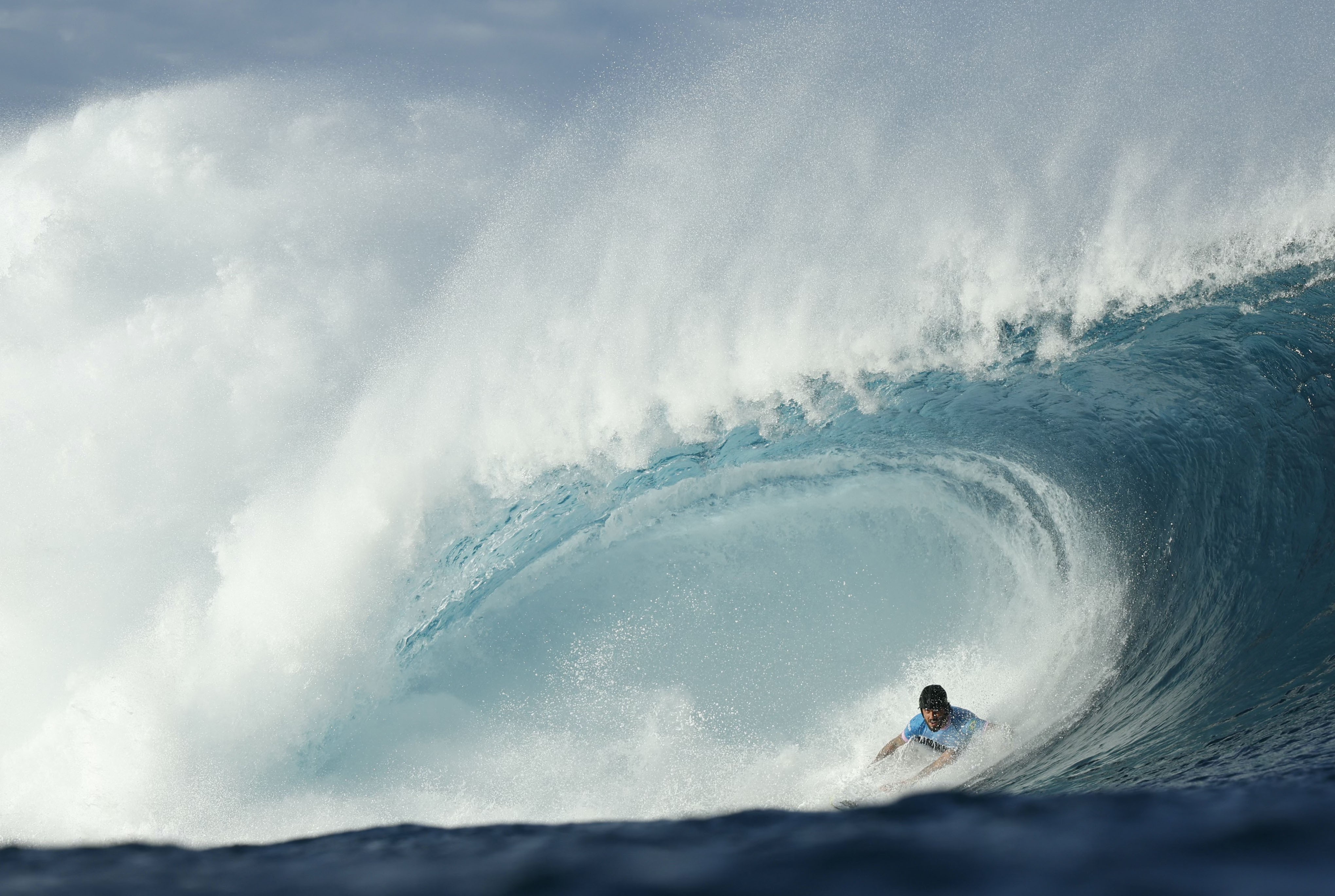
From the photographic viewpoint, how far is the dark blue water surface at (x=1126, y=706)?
0.80 meters

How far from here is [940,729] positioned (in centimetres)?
650

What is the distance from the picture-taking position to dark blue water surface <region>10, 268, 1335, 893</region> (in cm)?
80

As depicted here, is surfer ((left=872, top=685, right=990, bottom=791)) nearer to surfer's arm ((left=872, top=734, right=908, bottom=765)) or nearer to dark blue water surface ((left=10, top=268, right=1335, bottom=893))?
surfer's arm ((left=872, top=734, right=908, bottom=765))

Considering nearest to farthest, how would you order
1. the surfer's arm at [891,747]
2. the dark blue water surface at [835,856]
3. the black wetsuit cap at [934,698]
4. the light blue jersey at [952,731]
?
the dark blue water surface at [835,856] < the black wetsuit cap at [934,698] < the light blue jersey at [952,731] < the surfer's arm at [891,747]

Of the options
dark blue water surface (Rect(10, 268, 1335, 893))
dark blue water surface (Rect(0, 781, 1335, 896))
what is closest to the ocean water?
dark blue water surface (Rect(10, 268, 1335, 893))

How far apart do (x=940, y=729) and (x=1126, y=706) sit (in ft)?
4.71

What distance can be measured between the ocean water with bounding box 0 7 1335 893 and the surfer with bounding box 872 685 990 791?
25 centimetres

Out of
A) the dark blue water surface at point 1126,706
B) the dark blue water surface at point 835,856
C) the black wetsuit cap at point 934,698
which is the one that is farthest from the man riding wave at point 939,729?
the dark blue water surface at point 835,856

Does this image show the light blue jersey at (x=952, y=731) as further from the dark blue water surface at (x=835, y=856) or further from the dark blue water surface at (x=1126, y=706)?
the dark blue water surface at (x=835, y=856)

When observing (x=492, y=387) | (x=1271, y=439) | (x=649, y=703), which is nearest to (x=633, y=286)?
(x=492, y=387)

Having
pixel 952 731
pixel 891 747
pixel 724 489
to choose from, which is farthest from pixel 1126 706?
pixel 724 489

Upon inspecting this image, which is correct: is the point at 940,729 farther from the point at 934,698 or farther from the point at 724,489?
the point at 724,489

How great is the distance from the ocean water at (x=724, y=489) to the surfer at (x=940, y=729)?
0.25 m

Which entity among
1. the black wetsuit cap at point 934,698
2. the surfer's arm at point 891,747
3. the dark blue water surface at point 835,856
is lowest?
the dark blue water surface at point 835,856
